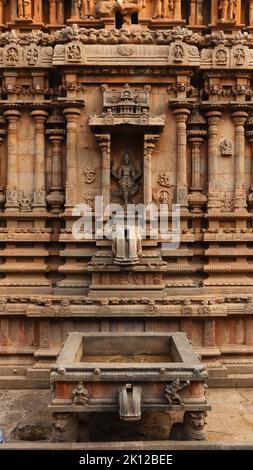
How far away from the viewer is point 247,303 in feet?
49.7

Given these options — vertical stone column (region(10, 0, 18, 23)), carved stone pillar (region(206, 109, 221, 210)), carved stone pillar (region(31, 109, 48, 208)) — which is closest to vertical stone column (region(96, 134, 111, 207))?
carved stone pillar (region(31, 109, 48, 208))

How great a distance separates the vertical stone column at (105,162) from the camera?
16531mm

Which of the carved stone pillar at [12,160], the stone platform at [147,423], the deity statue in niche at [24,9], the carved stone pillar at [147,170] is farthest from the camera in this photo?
the deity statue in niche at [24,9]

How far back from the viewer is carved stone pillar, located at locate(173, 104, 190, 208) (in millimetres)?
16922

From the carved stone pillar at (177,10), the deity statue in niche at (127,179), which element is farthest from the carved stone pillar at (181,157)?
the carved stone pillar at (177,10)

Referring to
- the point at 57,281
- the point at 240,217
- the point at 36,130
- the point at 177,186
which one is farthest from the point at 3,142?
the point at 240,217

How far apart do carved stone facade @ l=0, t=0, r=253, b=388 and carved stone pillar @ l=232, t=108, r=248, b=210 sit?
4cm

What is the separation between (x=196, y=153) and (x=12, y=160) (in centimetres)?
712

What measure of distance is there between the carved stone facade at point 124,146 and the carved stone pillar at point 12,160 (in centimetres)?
4

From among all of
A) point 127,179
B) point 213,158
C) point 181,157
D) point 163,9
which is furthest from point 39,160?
point 163,9

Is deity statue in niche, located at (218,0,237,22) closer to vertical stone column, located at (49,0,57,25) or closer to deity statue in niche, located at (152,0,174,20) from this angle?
deity statue in niche, located at (152,0,174,20)

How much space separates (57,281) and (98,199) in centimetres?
347

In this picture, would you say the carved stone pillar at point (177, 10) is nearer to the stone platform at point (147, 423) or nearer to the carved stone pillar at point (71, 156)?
the carved stone pillar at point (71, 156)

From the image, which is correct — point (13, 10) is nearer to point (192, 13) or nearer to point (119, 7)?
point (119, 7)
